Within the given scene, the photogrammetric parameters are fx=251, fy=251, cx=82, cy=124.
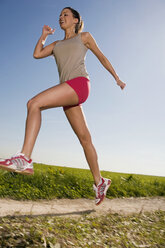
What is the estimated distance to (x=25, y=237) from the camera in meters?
3.31

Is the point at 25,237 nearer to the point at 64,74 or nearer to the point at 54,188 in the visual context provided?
the point at 64,74

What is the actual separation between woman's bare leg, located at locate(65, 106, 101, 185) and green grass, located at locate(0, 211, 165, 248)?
3.49 ft

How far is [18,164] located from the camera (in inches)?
147

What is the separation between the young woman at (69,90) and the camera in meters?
3.88

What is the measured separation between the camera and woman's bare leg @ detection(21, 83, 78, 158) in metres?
3.88

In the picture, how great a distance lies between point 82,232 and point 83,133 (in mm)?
1764

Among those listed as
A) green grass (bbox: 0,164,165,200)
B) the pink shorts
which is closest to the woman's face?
the pink shorts

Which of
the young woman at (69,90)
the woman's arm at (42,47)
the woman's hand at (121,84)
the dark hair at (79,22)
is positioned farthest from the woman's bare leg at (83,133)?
the dark hair at (79,22)

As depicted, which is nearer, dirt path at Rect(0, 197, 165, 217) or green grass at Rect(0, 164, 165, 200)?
dirt path at Rect(0, 197, 165, 217)

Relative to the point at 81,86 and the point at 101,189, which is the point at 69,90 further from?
the point at 101,189

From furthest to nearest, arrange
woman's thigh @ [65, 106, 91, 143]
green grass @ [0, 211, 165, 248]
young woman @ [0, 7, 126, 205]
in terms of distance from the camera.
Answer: woman's thigh @ [65, 106, 91, 143], young woman @ [0, 7, 126, 205], green grass @ [0, 211, 165, 248]

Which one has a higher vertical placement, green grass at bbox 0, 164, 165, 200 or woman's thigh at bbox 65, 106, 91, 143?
woman's thigh at bbox 65, 106, 91, 143

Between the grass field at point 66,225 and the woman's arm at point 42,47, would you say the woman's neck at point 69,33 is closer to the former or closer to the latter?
the woman's arm at point 42,47

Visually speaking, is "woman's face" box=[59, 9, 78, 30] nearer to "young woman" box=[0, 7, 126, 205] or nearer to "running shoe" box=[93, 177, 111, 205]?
"young woman" box=[0, 7, 126, 205]
